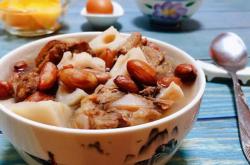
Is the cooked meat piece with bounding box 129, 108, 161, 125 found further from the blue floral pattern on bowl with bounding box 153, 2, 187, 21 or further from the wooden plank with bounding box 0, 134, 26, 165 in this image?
the blue floral pattern on bowl with bounding box 153, 2, 187, 21

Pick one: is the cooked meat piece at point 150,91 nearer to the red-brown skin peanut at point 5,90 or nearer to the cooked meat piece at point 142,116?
the cooked meat piece at point 142,116

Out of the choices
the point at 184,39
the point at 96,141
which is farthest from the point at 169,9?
the point at 96,141

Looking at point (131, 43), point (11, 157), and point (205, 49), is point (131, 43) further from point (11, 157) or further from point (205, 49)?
point (205, 49)

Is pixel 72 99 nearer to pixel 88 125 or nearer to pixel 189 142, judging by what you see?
pixel 88 125

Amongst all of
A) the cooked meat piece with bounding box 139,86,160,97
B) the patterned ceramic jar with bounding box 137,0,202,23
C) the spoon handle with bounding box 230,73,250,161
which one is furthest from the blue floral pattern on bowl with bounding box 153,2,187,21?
the cooked meat piece with bounding box 139,86,160,97

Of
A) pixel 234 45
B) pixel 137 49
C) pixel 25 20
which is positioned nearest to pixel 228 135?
pixel 137 49

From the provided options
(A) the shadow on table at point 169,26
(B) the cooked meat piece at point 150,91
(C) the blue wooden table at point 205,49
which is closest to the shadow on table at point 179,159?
(C) the blue wooden table at point 205,49
